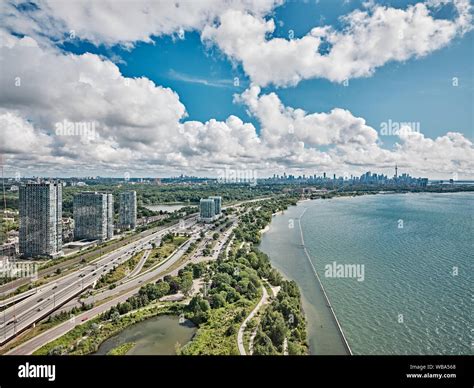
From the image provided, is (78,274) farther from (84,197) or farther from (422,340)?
(422,340)

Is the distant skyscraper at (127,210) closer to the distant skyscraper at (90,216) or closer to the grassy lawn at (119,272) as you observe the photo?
the distant skyscraper at (90,216)

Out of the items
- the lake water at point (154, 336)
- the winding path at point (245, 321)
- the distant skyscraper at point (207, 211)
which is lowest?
the lake water at point (154, 336)

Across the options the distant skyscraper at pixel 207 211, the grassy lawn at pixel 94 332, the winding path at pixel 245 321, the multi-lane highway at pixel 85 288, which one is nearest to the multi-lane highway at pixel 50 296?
the multi-lane highway at pixel 85 288

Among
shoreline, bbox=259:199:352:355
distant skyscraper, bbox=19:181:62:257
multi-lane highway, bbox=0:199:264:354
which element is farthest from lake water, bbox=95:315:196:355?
distant skyscraper, bbox=19:181:62:257

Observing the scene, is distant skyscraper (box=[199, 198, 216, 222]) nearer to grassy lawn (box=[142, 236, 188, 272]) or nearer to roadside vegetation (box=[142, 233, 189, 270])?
roadside vegetation (box=[142, 233, 189, 270])

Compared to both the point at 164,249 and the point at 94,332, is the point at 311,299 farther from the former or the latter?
the point at 164,249
